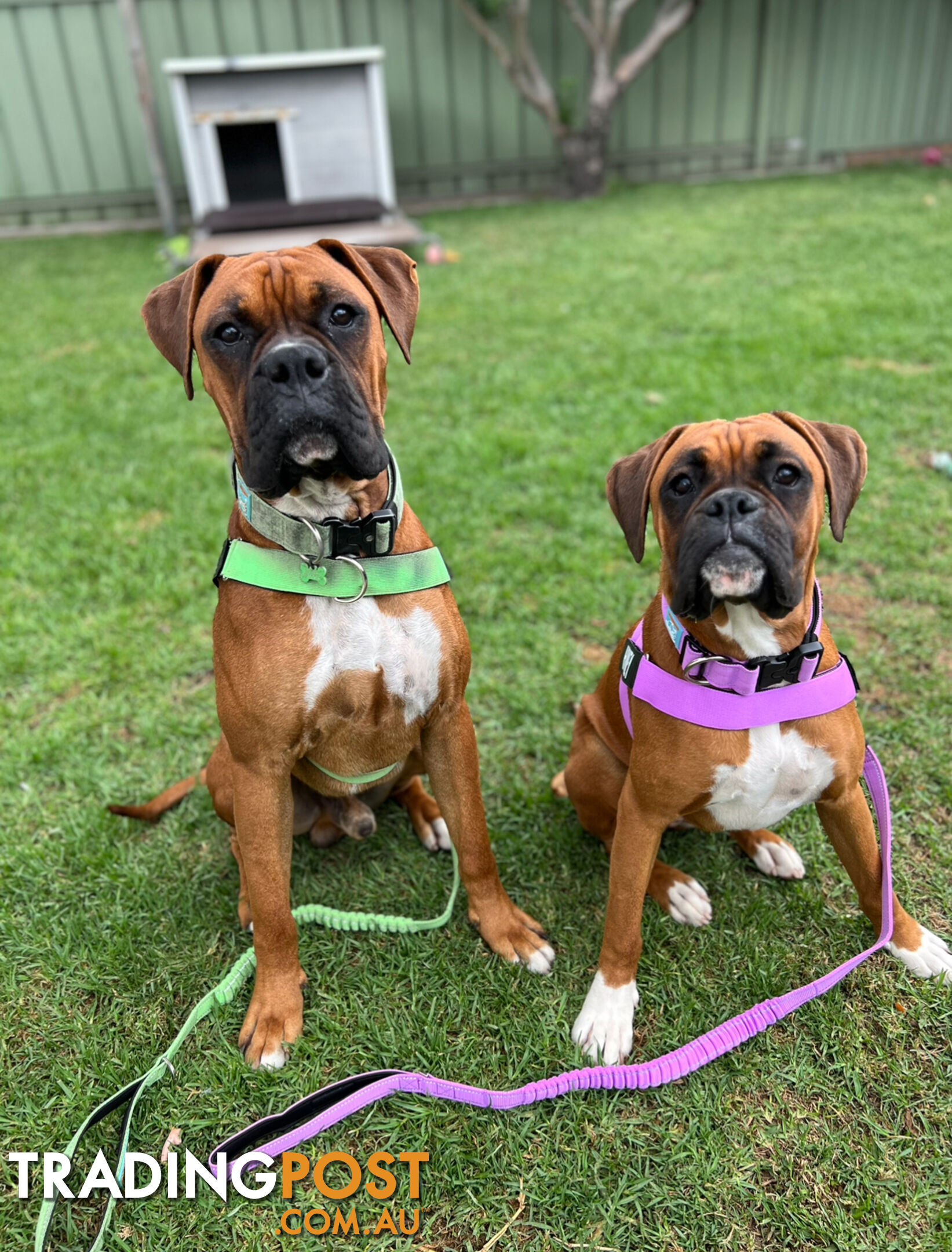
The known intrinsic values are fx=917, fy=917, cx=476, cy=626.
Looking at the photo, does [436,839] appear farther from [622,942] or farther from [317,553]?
[317,553]

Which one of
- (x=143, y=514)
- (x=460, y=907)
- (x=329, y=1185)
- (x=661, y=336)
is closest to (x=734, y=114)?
(x=661, y=336)

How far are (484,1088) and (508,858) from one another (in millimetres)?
832

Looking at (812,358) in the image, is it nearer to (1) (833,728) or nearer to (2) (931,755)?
(2) (931,755)

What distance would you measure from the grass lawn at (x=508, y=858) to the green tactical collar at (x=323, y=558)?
1128 millimetres

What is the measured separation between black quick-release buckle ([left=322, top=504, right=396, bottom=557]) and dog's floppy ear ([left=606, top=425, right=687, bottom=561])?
581 millimetres

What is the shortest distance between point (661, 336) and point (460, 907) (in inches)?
219

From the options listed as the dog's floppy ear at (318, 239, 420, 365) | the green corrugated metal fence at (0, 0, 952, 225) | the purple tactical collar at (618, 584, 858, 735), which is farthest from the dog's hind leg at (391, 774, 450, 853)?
the green corrugated metal fence at (0, 0, 952, 225)

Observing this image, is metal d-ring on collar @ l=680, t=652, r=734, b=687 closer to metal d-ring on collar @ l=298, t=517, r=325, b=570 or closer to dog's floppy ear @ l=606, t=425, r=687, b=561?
dog's floppy ear @ l=606, t=425, r=687, b=561

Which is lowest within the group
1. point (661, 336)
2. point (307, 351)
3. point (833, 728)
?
point (661, 336)

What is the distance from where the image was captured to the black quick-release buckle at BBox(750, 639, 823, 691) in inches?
87.2

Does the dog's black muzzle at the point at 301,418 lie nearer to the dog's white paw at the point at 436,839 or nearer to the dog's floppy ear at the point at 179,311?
the dog's floppy ear at the point at 179,311

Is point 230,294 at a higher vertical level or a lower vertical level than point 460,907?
higher

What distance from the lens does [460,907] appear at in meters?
2.87

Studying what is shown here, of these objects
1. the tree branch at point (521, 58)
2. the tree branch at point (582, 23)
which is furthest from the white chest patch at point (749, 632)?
the tree branch at point (582, 23)
